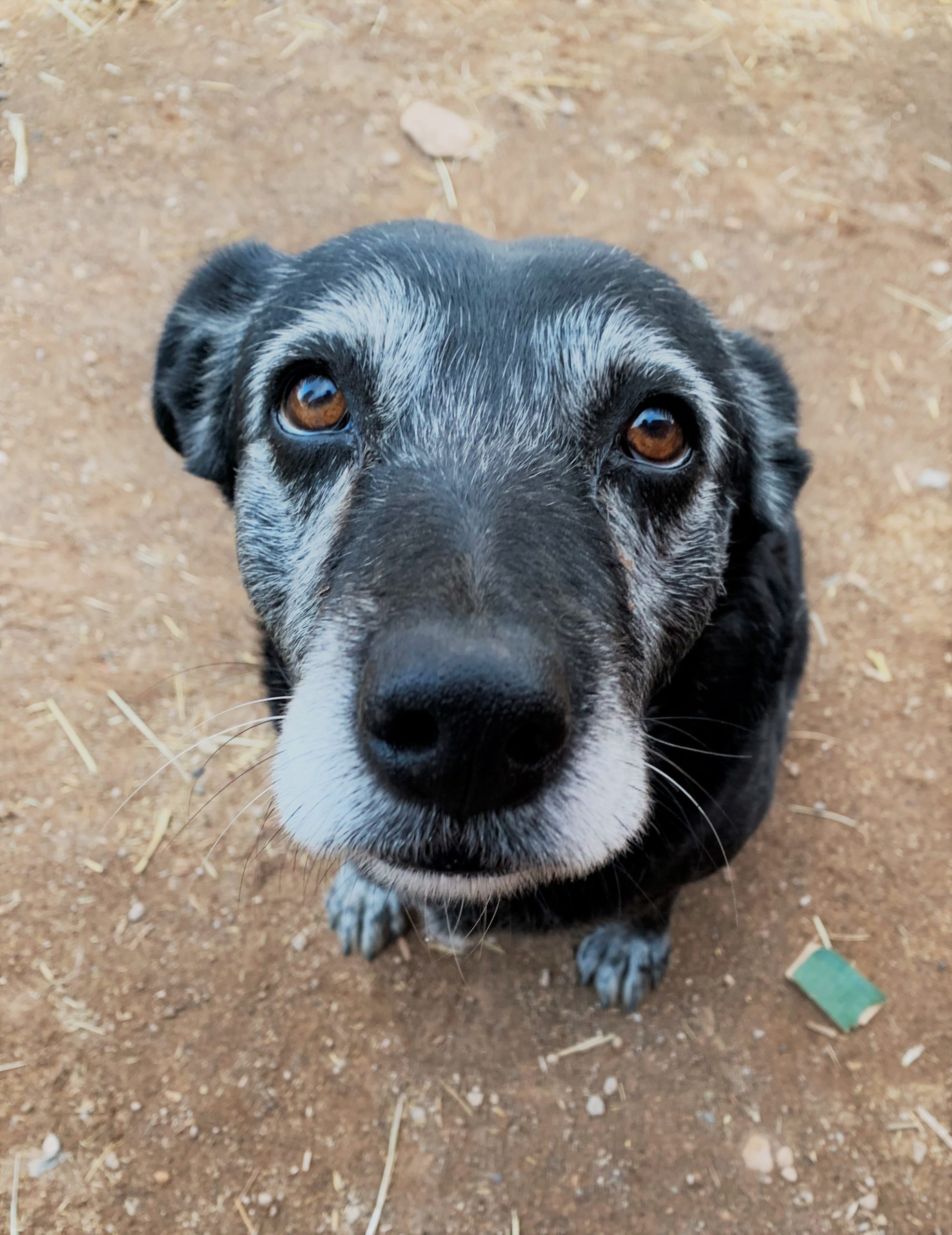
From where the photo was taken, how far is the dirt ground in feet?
9.45

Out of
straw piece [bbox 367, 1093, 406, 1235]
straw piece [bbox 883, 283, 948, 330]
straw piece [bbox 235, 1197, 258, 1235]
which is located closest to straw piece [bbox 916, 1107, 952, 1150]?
straw piece [bbox 367, 1093, 406, 1235]

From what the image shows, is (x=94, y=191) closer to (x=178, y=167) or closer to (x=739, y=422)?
(x=178, y=167)

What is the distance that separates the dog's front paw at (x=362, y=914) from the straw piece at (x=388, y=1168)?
1.74ft

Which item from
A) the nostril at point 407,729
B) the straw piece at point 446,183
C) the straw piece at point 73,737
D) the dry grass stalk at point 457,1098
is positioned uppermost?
the nostril at point 407,729

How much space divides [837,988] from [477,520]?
104 inches

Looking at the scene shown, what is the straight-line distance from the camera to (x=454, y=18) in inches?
236

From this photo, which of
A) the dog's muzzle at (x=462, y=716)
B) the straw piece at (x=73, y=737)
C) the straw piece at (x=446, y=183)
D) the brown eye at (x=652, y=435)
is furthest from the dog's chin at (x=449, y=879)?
the straw piece at (x=446, y=183)

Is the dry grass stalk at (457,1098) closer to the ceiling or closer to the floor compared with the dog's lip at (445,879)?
closer to the floor

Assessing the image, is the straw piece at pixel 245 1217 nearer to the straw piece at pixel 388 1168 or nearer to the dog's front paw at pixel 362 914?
the straw piece at pixel 388 1168

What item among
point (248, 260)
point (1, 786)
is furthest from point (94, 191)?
point (1, 786)

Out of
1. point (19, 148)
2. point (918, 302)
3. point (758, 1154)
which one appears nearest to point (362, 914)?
point (758, 1154)

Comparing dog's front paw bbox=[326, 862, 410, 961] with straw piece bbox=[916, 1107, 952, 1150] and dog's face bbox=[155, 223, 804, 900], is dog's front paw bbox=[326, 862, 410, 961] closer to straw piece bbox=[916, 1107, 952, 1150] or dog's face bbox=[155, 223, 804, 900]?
dog's face bbox=[155, 223, 804, 900]

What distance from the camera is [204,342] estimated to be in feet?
9.82

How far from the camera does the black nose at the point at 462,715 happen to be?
137cm
